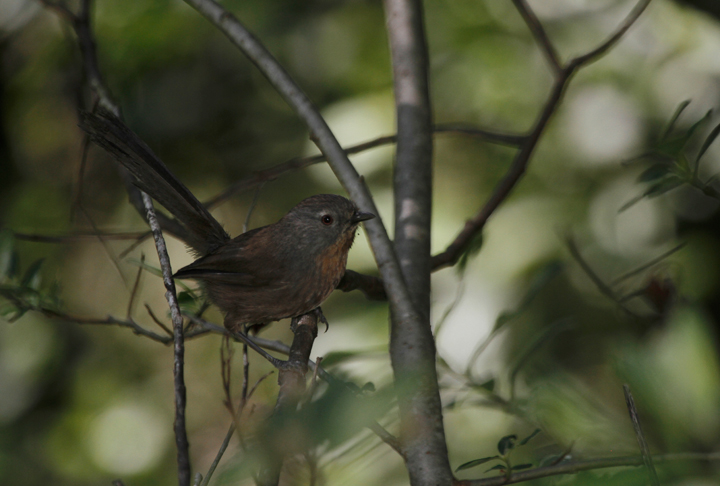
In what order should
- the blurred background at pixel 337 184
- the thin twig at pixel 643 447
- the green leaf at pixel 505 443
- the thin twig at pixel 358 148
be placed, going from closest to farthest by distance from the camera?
the thin twig at pixel 643 447 → the green leaf at pixel 505 443 → the thin twig at pixel 358 148 → the blurred background at pixel 337 184

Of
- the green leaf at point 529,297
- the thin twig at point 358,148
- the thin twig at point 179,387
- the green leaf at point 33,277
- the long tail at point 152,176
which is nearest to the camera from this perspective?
the thin twig at point 179,387

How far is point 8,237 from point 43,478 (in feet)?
6.46

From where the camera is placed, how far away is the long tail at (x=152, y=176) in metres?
1.99

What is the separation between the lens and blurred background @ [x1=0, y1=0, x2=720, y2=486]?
10.4 ft

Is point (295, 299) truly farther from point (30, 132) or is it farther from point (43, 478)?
point (30, 132)

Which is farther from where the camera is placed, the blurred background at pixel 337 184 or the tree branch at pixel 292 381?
the blurred background at pixel 337 184

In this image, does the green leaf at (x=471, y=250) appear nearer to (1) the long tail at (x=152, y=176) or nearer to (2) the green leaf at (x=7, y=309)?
(1) the long tail at (x=152, y=176)

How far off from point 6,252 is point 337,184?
184cm

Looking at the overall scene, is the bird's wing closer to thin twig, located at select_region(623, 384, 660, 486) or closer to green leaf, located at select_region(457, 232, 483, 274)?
green leaf, located at select_region(457, 232, 483, 274)

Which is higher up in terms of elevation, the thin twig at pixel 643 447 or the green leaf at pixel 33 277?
the green leaf at pixel 33 277

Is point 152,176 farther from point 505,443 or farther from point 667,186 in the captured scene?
point 667,186

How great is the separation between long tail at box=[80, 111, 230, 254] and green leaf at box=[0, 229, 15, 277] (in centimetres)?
44

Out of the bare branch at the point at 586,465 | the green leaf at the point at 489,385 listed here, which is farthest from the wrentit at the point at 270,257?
the bare branch at the point at 586,465

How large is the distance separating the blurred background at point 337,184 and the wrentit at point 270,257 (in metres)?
0.28
